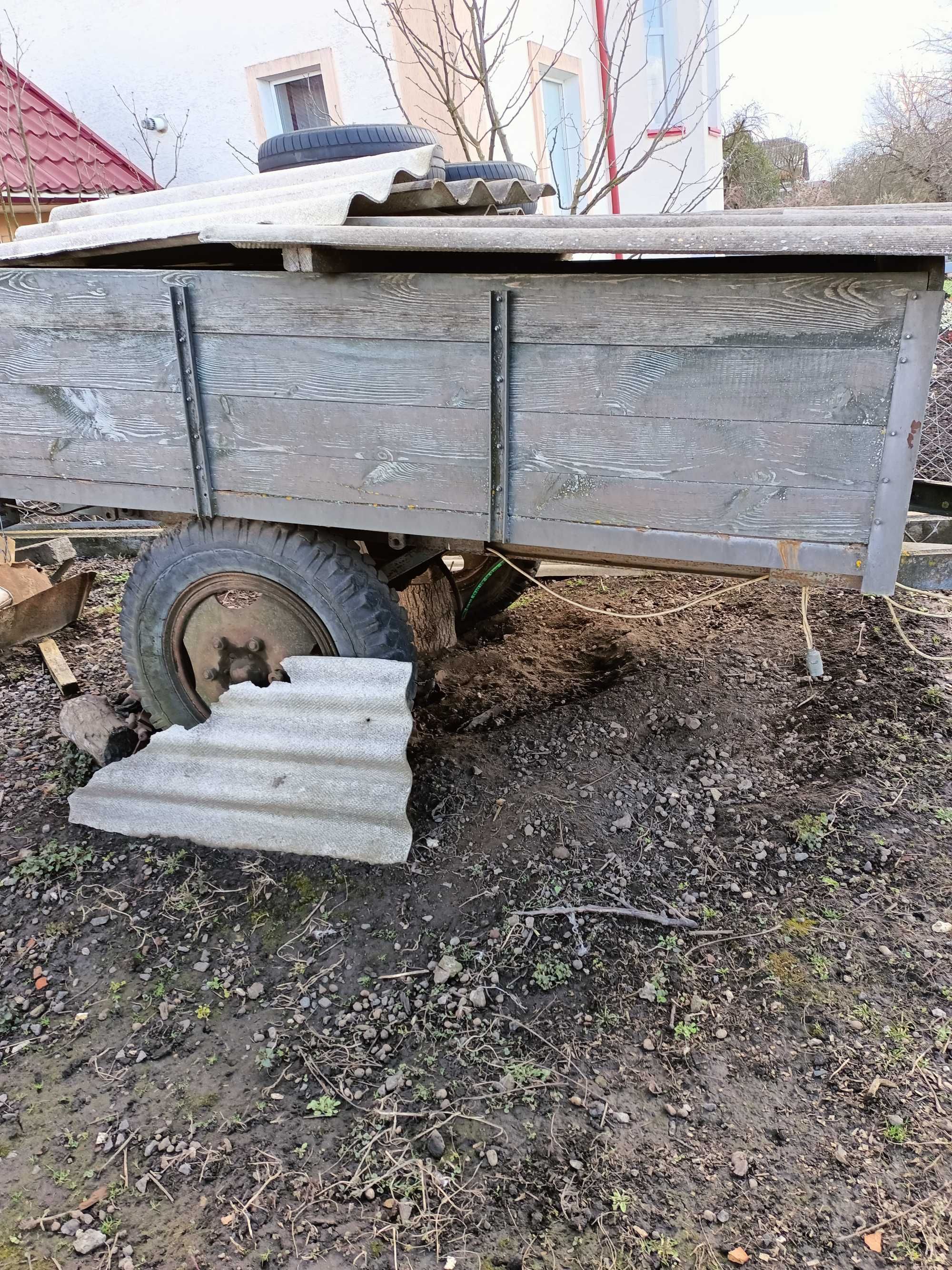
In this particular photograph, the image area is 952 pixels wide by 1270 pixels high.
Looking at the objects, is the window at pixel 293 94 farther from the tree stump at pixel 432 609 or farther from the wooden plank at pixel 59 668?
the wooden plank at pixel 59 668

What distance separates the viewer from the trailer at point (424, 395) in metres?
2.28

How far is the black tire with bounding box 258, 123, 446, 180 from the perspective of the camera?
13.3 feet

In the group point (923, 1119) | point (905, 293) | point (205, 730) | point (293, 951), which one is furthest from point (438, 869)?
point (905, 293)

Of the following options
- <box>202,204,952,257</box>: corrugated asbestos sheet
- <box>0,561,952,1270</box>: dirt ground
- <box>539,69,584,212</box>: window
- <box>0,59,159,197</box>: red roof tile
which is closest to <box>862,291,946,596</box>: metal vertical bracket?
<box>202,204,952,257</box>: corrugated asbestos sheet

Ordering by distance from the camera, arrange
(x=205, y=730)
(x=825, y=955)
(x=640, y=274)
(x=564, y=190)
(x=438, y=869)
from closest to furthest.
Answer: (x=640, y=274)
(x=825, y=955)
(x=438, y=869)
(x=205, y=730)
(x=564, y=190)

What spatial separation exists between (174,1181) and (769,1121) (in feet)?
4.93

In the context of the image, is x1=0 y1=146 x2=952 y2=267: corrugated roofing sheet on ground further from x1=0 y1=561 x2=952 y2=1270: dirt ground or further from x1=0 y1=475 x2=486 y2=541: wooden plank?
x1=0 y1=561 x2=952 y2=1270: dirt ground

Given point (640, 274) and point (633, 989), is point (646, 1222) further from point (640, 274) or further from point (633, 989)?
point (640, 274)

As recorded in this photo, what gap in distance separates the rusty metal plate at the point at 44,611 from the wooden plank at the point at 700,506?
3608mm

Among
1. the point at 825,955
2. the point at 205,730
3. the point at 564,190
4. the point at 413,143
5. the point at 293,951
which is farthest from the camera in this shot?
the point at 564,190

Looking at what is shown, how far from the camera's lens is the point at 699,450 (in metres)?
2.46

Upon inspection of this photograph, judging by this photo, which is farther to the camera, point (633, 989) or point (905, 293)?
point (633, 989)

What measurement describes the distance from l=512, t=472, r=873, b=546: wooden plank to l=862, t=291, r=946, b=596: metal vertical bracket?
0.16 ft

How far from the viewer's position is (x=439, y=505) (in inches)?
111
